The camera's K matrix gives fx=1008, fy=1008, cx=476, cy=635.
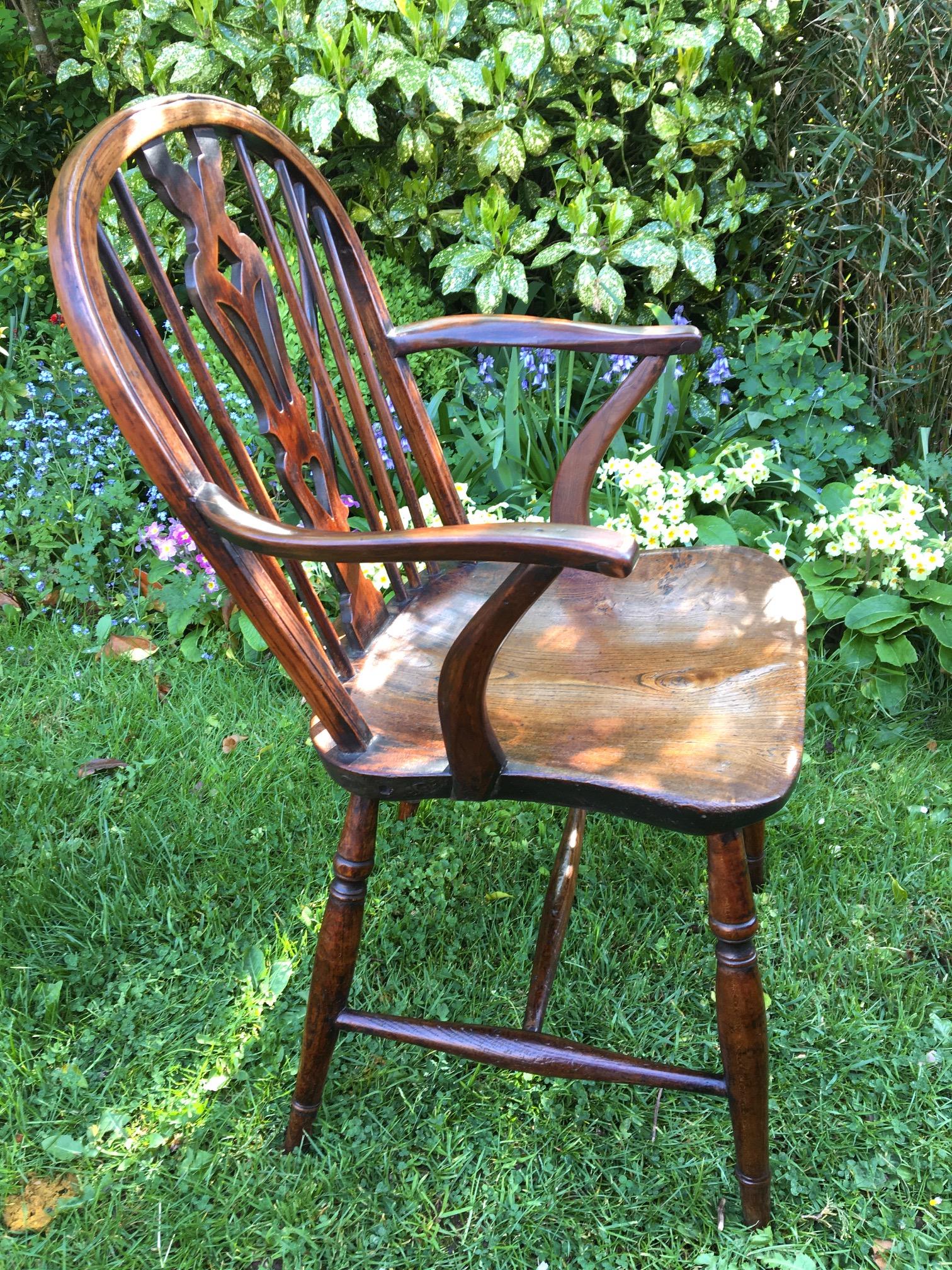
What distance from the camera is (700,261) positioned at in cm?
254

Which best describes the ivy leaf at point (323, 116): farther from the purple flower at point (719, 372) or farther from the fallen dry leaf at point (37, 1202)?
the fallen dry leaf at point (37, 1202)

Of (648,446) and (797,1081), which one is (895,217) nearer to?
(648,446)

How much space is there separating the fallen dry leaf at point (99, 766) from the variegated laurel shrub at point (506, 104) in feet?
4.59

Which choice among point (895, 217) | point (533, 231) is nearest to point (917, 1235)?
point (895, 217)

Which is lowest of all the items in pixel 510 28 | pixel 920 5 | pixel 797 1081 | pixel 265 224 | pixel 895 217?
pixel 797 1081

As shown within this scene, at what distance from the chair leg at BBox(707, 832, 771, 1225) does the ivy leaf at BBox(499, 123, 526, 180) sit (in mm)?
2003

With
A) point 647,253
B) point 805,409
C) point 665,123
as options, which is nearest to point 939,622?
point 805,409

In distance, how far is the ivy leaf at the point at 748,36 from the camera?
2455 millimetres

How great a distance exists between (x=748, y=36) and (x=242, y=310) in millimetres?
1925

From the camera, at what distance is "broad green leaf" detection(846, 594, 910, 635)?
6.84 ft

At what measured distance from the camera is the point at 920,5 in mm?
2168

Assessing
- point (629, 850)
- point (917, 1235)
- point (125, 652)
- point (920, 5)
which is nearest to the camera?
point (917, 1235)

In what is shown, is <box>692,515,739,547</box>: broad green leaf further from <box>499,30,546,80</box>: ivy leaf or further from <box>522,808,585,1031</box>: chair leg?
<box>499,30,546,80</box>: ivy leaf

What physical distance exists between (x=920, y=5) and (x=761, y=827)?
1.83m
